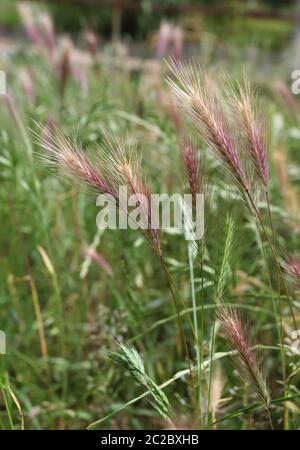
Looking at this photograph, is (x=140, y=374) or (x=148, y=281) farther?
(x=148, y=281)

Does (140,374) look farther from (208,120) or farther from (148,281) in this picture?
(148,281)

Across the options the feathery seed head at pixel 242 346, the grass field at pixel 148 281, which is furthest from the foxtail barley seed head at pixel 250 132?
the feathery seed head at pixel 242 346

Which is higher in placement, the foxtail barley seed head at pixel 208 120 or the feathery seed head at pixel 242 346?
the foxtail barley seed head at pixel 208 120

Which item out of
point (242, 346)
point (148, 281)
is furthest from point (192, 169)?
point (148, 281)

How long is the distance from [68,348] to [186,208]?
0.82 meters

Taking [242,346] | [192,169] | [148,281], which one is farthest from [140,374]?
[148,281]

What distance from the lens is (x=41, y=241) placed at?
75.4 inches

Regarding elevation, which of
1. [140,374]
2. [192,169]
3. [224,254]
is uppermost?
[192,169]

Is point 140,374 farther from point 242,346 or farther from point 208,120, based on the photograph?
point 208,120

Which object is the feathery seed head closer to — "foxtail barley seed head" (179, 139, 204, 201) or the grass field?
the grass field

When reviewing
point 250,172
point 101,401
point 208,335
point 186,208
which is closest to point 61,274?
point 101,401

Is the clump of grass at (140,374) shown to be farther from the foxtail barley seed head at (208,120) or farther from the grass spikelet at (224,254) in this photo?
the foxtail barley seed head at (208,120)

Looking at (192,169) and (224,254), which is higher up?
(192,169)
